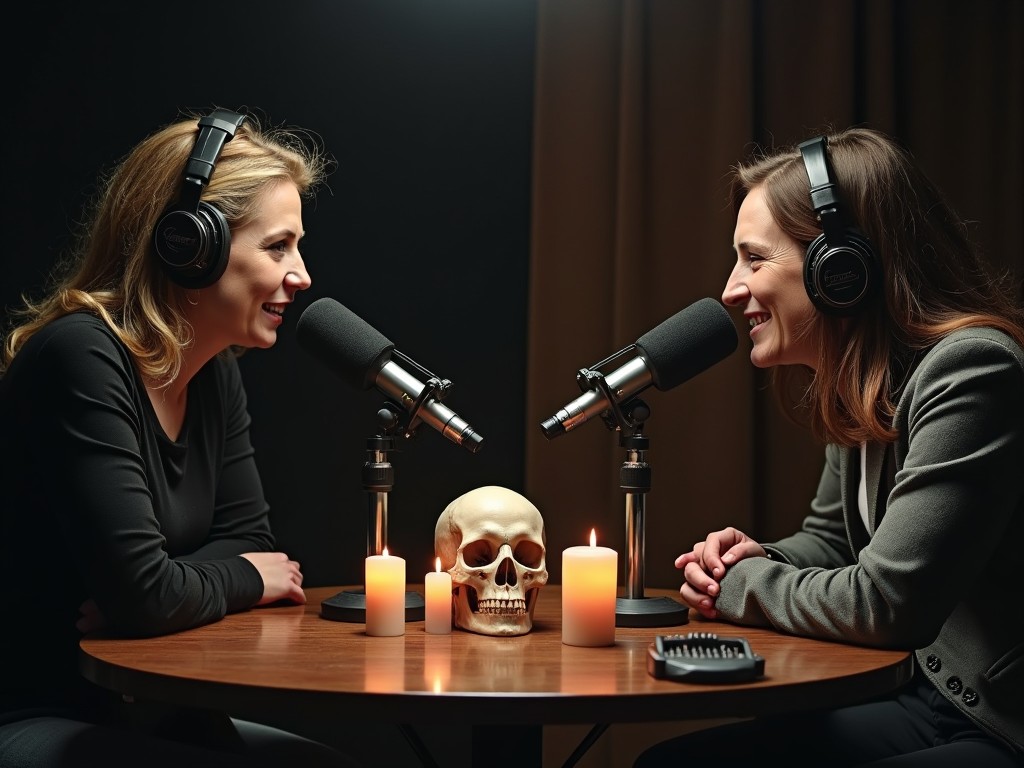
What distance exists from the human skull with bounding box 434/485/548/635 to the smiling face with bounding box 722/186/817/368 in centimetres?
65

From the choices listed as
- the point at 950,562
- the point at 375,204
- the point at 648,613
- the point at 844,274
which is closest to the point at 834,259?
the point at 844,274

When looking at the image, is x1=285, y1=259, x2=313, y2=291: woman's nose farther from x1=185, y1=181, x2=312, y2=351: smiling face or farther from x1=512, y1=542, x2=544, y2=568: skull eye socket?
x1=512, y1=542, x2=544, y2=568: skull eye socket

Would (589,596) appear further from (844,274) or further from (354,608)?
(844,274)

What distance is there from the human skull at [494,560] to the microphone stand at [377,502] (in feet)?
0.47

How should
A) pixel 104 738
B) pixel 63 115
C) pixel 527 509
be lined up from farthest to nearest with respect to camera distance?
pixel 63 115, pixel 527 509, pixel 104 738

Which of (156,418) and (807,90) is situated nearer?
(156,418)

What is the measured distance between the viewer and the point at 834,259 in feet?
6.55

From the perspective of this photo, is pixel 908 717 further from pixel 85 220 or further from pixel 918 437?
pixel 85 220

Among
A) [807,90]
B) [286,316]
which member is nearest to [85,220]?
[286,316]

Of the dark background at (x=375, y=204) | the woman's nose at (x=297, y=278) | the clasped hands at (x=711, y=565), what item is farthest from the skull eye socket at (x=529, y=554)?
the dark background at (x=375, y=204)

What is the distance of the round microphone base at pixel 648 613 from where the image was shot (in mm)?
2043

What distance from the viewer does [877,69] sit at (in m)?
3.13

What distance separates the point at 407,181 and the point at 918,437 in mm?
1821

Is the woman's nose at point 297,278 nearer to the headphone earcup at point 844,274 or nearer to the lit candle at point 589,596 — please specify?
the lit candle at point 589,596
